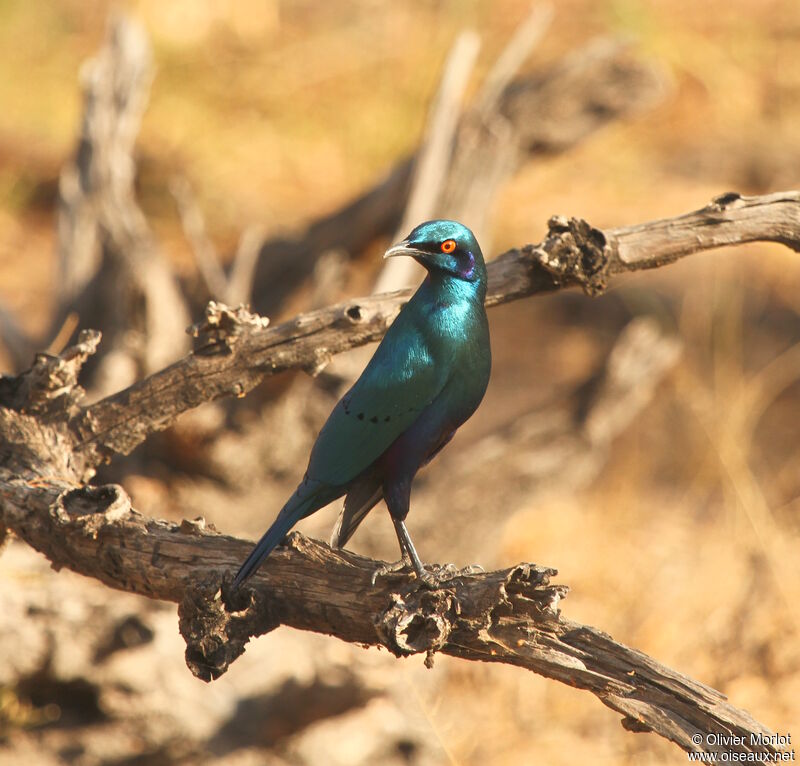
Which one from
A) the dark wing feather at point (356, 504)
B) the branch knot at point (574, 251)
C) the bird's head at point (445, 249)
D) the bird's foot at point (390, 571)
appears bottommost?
the bird's foot at point (390, 571)

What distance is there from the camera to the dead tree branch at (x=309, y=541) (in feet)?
7.36

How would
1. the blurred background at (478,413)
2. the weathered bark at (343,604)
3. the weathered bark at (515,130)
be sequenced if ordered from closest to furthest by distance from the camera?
the weathered bark at (343,604) < the blurred background at (478,413) < the weathered bark at (515,130)

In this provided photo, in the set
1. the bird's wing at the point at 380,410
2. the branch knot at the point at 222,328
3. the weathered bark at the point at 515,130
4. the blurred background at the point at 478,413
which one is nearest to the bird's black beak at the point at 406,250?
the bird's wing at the point at 380,410

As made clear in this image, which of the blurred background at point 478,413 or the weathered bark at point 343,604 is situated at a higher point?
the blurred background at point 478,413

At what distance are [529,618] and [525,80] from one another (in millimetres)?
3503

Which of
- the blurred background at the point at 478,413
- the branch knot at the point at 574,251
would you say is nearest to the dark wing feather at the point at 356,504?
the branch knot at the point at 574,251

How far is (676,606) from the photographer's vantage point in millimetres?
5191

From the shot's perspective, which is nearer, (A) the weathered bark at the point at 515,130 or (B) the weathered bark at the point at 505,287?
(B) the weathered bark at the point at 505,287

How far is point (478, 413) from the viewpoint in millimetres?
6250

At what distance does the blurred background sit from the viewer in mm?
3885

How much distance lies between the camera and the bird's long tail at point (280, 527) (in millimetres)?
2369

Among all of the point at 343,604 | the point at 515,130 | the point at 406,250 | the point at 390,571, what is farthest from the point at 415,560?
the point at 515,130

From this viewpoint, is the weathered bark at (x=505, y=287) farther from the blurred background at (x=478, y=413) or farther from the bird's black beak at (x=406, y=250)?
the blurred background at (x=478, y=413)

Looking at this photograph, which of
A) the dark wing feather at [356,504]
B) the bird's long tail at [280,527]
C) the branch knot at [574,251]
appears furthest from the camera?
the branch knot at [574,251]
